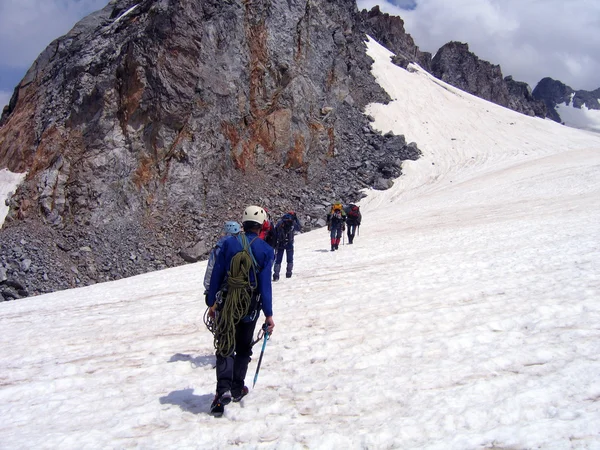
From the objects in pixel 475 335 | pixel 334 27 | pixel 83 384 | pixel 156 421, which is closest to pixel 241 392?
pixel 156 421

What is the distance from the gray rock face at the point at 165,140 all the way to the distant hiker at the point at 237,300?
19.6m

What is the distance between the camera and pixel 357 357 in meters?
5.72

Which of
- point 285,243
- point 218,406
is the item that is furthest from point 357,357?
point 285,243

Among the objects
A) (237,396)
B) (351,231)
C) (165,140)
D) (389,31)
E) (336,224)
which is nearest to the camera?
(237,396)

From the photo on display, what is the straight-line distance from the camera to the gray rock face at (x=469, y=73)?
274 ft

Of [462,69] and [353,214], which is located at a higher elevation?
[462,69]

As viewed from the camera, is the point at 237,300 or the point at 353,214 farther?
the point at 353,214

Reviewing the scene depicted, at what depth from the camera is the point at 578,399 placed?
3930mm

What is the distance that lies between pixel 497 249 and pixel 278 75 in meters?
28.5

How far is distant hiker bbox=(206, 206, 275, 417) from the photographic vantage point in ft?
15.2

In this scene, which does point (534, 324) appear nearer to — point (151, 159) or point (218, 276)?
point (218, 276)

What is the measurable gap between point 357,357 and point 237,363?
A: 1.67m

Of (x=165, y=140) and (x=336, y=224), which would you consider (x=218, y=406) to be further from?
(x=165, y=140)

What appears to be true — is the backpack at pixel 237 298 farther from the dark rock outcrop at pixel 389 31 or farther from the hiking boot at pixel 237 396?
the dark rock outcrop at pixel 389 31
